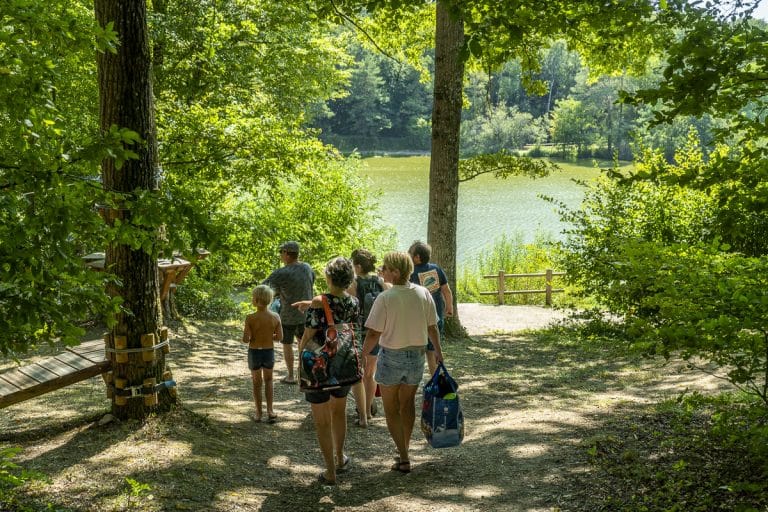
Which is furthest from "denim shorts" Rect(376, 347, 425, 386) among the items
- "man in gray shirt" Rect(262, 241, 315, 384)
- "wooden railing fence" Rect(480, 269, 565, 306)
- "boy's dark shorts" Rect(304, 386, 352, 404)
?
"wooden railing fence" Rect(480, 269, 565, 306)

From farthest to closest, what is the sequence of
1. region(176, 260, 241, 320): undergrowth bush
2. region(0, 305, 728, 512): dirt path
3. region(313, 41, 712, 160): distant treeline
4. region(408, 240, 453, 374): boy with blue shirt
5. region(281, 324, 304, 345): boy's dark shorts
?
region(313, 41, 712, 160): distant treeline → region(176, 260, 241, 320): undergrowth bush → region(281, 324, 304, 345): boy's dark shorts → region(408, 240, 453, 374): boy with blue shirt → region(0, 305, 728, 512): dirt path

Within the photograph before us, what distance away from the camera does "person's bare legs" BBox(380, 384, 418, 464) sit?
5.23m

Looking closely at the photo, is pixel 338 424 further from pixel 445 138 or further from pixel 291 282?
pixel 445 138

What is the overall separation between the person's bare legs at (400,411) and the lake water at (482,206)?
17.0 m

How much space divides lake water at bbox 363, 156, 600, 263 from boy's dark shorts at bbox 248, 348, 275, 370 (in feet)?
52.1

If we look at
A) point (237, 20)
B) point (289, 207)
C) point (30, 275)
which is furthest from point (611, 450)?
point (289, 207)

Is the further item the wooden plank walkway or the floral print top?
the wooden plank walkway

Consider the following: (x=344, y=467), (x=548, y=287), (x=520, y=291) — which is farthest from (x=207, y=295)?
(x=344, y=467)

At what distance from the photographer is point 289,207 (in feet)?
56.9

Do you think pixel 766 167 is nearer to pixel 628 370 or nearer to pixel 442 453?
pixel 442 453

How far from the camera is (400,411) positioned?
5336 mm

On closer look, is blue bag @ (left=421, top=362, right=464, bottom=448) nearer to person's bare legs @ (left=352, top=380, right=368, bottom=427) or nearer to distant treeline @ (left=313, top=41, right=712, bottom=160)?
person's bare legs @ (left=352, top=380, right=368, bottom=427)

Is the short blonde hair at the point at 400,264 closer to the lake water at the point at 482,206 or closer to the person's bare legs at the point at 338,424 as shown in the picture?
the person's bare legs at the point at 338,424

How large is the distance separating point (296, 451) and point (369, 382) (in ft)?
3.47
